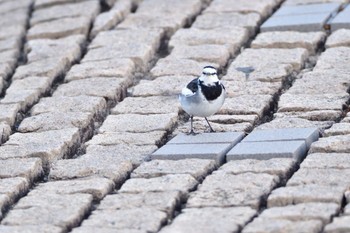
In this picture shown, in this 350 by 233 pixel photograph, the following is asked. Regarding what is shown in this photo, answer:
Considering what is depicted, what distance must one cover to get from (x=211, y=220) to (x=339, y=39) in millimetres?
3208

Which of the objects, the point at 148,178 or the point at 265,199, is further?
the point at 148,178

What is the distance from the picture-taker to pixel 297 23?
7.95 m

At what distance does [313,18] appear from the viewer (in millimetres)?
8055

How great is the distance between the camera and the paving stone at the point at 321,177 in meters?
5.07

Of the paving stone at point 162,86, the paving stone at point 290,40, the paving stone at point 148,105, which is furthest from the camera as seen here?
the paving stone at point 290,40

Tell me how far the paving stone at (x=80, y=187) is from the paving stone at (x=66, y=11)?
353cm

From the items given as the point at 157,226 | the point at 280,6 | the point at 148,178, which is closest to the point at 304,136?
the point at 148,178

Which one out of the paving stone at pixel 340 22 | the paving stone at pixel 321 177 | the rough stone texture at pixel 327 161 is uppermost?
the paving stone at pixel 340 22

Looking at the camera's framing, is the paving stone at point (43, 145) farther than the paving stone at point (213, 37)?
No

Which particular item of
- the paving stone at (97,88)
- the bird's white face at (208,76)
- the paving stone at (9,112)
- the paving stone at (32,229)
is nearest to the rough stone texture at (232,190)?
the paving stone at (32,229)

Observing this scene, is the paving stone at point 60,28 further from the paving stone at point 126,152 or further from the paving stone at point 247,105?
the paving stone at point 126,152

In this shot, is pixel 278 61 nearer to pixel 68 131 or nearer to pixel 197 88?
pixel 197 88

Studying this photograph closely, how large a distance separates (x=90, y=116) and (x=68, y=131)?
0.33 meters

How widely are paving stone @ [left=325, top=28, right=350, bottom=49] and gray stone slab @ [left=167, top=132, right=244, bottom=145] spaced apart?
5.77 ft
